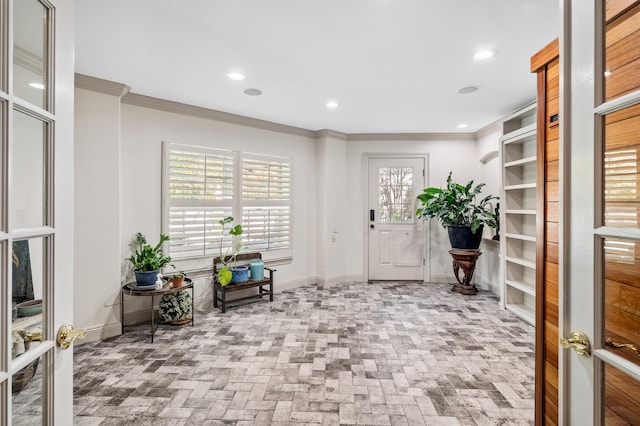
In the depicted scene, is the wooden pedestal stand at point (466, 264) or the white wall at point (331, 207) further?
the white wall at point (331, 207)

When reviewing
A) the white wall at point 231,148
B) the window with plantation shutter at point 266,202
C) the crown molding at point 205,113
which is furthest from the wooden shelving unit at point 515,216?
the window with plantation shutter at point 266,202

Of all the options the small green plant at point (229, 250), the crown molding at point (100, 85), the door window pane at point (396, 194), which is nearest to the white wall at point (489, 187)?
the door window pane at point (396, 194)

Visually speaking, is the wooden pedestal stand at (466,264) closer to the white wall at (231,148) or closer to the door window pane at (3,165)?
the white wall at (231,148)

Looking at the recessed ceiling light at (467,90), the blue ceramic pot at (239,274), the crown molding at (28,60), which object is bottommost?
the blue ceramic pot at (239,274)

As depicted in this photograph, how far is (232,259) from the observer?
163 inches

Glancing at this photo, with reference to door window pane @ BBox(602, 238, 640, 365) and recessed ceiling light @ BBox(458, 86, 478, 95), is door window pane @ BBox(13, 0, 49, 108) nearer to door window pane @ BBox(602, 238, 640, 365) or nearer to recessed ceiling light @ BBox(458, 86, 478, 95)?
door window pane @ BBox(602, 238, 640, 365)

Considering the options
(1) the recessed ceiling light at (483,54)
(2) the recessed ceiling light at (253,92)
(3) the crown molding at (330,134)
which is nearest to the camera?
(1) the recessed ceiling light at (483,54)

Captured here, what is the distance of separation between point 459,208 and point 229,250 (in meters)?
3.42

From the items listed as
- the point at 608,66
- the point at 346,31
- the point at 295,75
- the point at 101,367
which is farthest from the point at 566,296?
the point at 101,367

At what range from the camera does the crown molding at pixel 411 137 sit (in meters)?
5.25

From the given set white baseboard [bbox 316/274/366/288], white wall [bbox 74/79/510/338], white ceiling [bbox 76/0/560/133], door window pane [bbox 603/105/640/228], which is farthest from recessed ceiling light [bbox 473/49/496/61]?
white baseboard [bbox 316/274/366/288]

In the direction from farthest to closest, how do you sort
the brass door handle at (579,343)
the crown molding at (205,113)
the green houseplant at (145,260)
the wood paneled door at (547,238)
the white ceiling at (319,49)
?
the crown molding at (205,113) < the green houseplant at (145,260) < the white ceiling at (319,49) < the wood paneled door at (547,238) < the brass door handle at (579,343)

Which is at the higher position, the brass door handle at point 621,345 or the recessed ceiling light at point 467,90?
the recessed ceiling light at point 467,90

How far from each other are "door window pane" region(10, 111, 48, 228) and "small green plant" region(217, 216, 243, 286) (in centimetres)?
294
